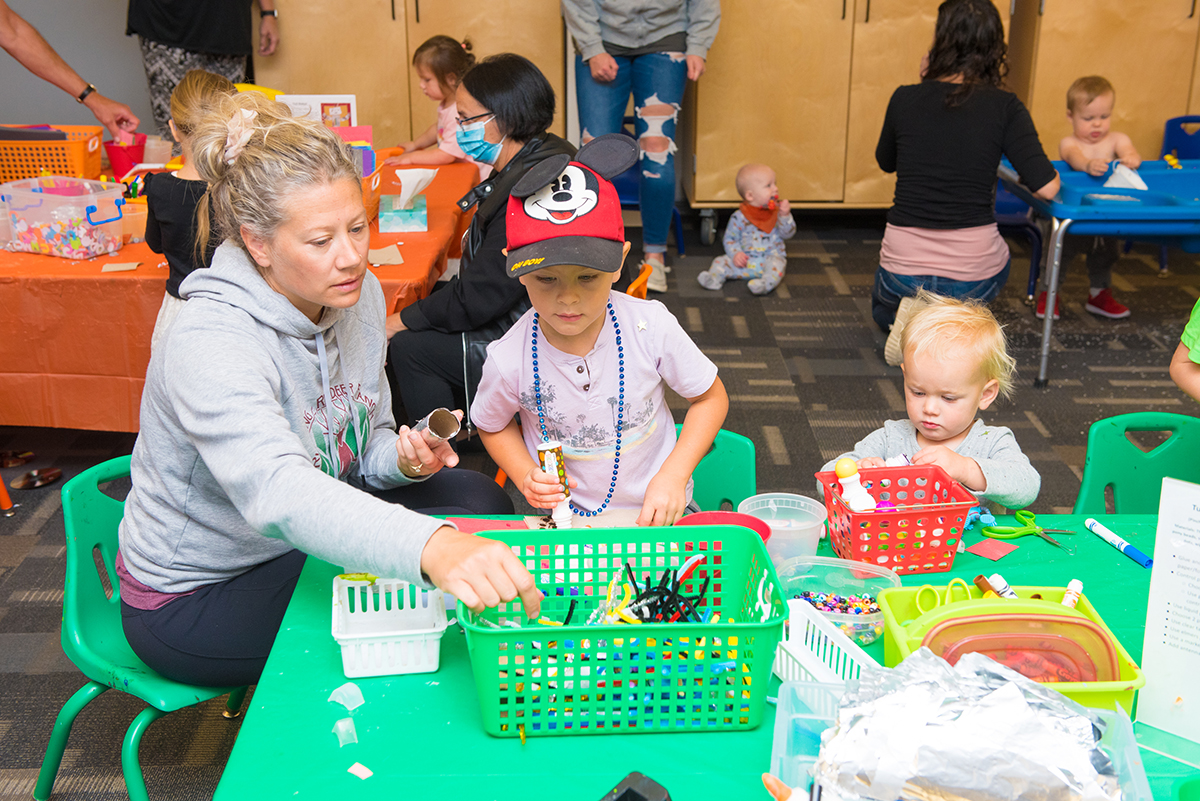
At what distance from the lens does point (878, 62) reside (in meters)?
5.11

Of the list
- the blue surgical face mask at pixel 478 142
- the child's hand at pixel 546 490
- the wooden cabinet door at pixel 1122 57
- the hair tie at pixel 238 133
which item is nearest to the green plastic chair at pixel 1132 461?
the child's hand at pixel 546 490

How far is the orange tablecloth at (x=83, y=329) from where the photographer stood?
8.37 feet

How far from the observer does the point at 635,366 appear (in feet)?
5.79

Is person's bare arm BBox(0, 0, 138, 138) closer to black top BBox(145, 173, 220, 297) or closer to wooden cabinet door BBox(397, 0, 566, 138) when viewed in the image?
black top BBox(145, 173, 220, 297)

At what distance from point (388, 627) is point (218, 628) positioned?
413 millimetres

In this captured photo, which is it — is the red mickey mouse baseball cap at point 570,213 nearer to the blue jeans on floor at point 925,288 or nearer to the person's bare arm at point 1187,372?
the person's bare arm at point 1187,372

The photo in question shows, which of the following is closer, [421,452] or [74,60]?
[421,452]

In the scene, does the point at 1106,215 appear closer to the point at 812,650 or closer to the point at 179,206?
the point at 812,650

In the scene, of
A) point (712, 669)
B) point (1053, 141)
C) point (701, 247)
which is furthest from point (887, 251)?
point (712, 669)

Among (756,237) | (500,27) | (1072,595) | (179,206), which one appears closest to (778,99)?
(756,237)

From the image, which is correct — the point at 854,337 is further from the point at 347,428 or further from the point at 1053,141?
the point at 347,428

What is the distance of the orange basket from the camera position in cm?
322

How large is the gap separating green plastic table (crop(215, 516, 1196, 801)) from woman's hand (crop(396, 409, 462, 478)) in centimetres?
45

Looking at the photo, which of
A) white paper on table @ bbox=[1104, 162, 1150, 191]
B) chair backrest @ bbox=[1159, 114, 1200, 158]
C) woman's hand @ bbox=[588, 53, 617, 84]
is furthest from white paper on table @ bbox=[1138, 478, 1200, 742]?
chair backrest @ bbox=[1159, 114, 1200, 158]
